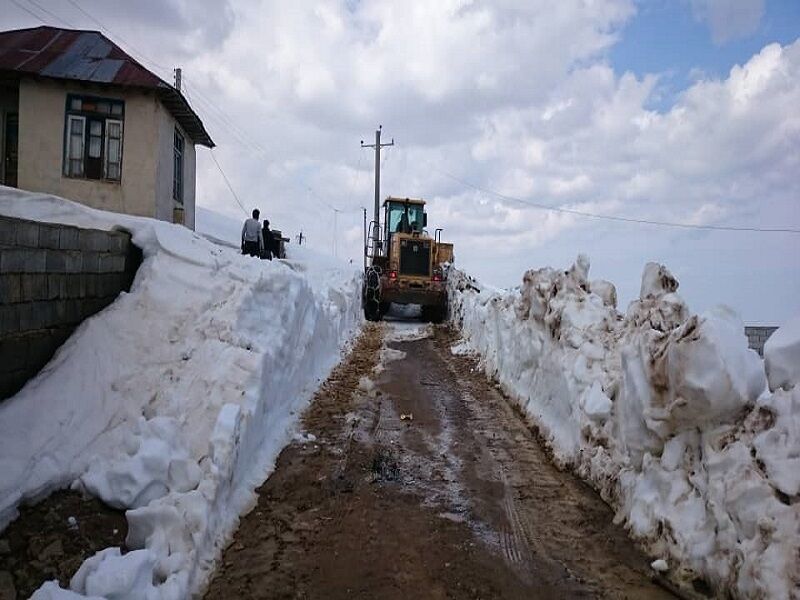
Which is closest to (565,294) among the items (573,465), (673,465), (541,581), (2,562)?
(573,465)

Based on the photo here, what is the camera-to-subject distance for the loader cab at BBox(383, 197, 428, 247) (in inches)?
768

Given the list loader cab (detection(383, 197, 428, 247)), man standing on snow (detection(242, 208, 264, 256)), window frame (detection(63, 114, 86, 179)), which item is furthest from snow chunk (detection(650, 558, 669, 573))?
loader cab (detection(383, 197, 428, 247))

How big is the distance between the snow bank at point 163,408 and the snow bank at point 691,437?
2864 mm

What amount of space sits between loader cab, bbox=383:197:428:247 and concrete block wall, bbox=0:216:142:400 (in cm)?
1441

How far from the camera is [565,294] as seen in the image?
7570 mm

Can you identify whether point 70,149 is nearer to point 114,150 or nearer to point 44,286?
point 114,150

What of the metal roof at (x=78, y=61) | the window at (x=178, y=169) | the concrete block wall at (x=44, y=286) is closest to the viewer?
the concrete block wall at (x=44, y=286)

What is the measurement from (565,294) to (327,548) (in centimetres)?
496

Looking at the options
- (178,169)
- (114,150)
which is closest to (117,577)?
(114,150)

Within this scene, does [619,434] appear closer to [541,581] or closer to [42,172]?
[541,581]

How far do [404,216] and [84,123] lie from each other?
9.98m

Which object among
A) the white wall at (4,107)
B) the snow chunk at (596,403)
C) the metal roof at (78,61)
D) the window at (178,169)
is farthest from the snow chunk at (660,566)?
the white wall at (4,107)

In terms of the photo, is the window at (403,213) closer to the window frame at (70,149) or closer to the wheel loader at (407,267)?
the wheel loader at (407,267)

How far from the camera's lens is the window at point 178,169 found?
581 inches
